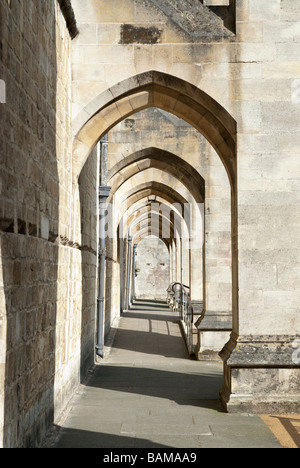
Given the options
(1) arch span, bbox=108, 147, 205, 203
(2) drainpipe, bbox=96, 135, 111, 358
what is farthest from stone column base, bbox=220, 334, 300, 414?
(1) arch span, bbox=108, 147, 205, 203

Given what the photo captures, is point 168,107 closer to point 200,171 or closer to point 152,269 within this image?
point 200,171

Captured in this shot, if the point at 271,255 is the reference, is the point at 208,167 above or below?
above

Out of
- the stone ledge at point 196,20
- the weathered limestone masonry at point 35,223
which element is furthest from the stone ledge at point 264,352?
the stone ledge at point 196,20

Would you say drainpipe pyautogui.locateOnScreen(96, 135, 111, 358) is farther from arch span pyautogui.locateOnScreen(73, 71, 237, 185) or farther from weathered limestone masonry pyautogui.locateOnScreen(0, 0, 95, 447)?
weathered limestone masonry pyautogui.locateOnScreen(0, 0, 95, 447)

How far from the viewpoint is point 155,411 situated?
6.10 metres

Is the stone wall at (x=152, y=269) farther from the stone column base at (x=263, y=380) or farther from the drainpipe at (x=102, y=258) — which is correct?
the stone column base at (x=263, y=380)

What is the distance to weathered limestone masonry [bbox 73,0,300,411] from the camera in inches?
244

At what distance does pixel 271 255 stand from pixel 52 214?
2331 millimetres

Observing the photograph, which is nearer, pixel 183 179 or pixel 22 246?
A: pixel 22 246

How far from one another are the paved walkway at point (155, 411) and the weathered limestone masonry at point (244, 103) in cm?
53

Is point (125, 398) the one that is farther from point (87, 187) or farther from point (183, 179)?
point (183, 179)

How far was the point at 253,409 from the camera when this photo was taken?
6.02 metres

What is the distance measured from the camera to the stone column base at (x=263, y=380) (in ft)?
19.7

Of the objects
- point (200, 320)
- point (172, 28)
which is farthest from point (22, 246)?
point (200, 320)
